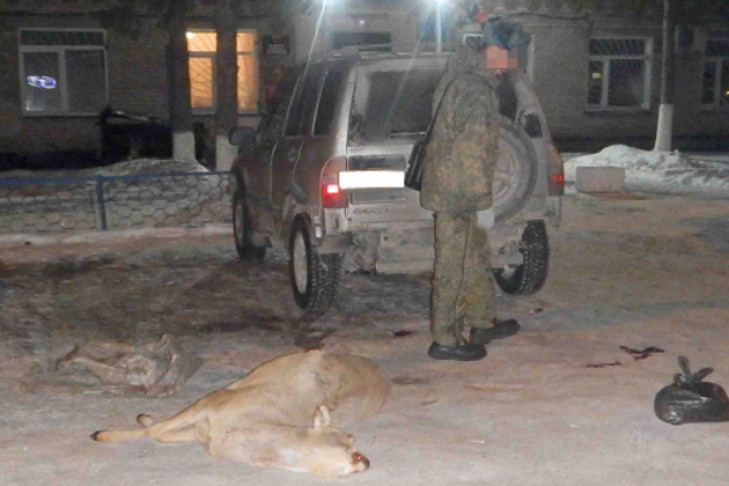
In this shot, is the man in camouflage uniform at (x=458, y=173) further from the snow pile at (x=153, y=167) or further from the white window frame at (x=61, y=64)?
the white window frame at (x=61, y=64)

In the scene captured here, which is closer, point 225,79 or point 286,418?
point 286,418

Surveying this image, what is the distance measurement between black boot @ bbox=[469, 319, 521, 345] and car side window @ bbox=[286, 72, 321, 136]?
2112 mm

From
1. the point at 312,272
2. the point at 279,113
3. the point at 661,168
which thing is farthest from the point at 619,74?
the point at 312,272

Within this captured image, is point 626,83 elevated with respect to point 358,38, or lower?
lower

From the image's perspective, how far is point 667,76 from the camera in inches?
751

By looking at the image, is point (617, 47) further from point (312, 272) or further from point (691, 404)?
point (691, 404)

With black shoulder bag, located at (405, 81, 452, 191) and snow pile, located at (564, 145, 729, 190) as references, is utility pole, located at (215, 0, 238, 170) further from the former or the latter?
black shoulder bag, located at (405, 81, 452, 191)

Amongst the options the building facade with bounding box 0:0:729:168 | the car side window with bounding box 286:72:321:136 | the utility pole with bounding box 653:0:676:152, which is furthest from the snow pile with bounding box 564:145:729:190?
the car side window with bounding box 286:72:321:136

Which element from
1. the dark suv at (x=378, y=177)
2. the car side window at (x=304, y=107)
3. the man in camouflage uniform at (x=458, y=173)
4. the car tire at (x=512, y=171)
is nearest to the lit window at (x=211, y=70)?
the car side window at (x=304, y=107)

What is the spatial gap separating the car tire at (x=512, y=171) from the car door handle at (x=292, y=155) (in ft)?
5.30

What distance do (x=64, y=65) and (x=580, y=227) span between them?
13.5 metres

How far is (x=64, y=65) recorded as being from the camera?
2044 cm

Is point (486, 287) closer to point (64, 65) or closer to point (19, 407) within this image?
point (19, 407)

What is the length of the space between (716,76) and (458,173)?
2174 cm
